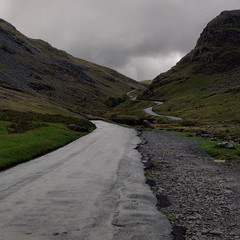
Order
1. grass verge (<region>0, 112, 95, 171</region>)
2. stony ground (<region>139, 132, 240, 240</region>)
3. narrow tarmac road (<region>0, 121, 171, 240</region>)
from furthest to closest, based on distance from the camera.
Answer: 1. grass verge (<region>0, 112, 95, 171</region>)
2. stony ground (<region>139, 132, 240, 240</region>)
3. narrow tarmac road (<region>0, 121, 171, 240</region>)

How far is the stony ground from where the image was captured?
18.1 metres

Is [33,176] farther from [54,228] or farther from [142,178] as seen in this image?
[54,228]

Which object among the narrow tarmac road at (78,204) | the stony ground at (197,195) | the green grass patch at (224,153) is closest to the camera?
the narrow tarmac road at (78,204)

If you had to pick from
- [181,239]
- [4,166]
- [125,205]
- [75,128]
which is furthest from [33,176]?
[75,128]

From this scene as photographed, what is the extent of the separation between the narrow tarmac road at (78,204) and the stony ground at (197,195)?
899 mm

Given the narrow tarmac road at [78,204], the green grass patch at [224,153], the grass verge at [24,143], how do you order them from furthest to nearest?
1. the green grass patch at [224,153]
2. the grass verge at [24,143]
3. the narrow tarmac road at [78,204]

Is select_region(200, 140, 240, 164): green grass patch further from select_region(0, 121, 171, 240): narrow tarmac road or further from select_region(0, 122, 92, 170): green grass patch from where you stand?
select_region(0, 122, 92, 170): green grass patch

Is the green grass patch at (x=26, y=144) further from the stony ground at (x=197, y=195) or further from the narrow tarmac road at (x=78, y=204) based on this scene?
the stony ground at (x=197, y=195)

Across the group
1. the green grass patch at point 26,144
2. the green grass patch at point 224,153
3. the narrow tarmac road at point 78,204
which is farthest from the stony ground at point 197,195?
the green grass patch at point 26,144

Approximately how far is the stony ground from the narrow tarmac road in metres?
0.90

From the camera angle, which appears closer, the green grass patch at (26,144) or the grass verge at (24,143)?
the green grass patch at (26,144)

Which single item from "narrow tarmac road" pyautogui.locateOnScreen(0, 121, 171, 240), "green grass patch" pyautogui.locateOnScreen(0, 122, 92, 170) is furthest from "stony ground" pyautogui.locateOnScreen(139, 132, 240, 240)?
"green grass patch" pyautogui.locateOnScreen(0, 122, 92, 170)

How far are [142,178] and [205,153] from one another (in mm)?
21547

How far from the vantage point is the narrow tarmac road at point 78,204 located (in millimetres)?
17203
